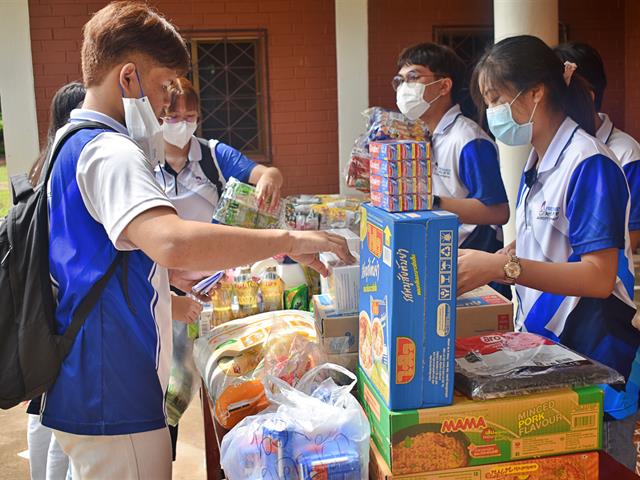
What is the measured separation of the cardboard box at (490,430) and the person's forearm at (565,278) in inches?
11.9

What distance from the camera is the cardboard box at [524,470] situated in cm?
134

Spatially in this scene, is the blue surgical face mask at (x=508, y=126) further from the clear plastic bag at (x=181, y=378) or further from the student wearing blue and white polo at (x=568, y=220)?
the clear plastic bag at (x=181, y=378)

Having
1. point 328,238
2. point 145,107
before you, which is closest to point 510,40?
point 328,238

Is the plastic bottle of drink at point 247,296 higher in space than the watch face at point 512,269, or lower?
lower

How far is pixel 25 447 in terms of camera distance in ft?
12.3

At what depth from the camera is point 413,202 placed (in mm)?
1339

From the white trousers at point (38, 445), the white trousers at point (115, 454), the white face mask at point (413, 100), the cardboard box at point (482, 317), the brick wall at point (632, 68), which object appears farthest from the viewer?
the brick wall at point (632, 68)

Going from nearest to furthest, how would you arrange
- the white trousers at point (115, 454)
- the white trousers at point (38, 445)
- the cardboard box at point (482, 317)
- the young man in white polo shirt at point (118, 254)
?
1. the young man in white polo shirt at point (118, 254)
2. the white trousers at point (115, 454)
3. the cardboard box at point (482, 317)
4. the white trousers at point (38, 445)

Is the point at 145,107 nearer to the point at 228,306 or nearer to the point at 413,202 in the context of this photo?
the point at 413,202

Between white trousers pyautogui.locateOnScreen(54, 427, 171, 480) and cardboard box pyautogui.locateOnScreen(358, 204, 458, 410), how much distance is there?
55 centimetres

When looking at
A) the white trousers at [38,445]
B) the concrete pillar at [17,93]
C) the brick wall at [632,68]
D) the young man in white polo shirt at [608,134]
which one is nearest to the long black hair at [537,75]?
the young man in white polo shirt at [608,134]

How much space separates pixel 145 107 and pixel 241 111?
595 cm

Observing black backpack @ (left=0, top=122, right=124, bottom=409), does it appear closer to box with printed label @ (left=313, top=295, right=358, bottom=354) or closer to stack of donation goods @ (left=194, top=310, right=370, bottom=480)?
stack of donation goods @ (left=194, top=310, right=370, bottom=480)

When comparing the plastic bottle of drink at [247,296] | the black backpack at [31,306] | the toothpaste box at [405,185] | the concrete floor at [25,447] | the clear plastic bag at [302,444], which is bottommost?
the concrete floor at [25,447]
